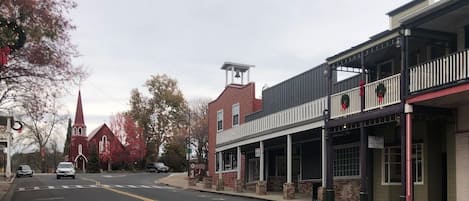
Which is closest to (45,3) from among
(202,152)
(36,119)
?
(36,119)

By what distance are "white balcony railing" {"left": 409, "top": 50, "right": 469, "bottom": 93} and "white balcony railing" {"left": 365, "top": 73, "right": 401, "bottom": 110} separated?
852mm

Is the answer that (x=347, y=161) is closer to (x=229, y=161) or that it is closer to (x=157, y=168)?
(x=229, y=161)

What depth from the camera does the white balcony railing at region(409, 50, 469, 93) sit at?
694 inches

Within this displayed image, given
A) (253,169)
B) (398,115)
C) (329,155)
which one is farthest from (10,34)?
(253,169)

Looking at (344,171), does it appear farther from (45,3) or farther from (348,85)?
(45,3)

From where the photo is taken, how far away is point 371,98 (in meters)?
22.3

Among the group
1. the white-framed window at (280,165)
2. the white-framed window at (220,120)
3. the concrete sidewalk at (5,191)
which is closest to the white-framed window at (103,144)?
the white-framed window at (220,120)

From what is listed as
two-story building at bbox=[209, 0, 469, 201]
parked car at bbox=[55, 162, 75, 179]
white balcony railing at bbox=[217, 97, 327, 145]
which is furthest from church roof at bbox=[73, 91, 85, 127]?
two-story building at bbox=[209, 0, 469, 201]

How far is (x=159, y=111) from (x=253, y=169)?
5411cm

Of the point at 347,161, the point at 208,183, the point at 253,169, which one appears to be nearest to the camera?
the point at 347,161

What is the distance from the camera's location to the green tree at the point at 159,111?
90938 millimetres

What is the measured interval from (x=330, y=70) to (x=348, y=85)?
254 centimetres

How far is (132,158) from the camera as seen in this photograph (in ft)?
276

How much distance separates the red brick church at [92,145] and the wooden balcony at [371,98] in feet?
207
